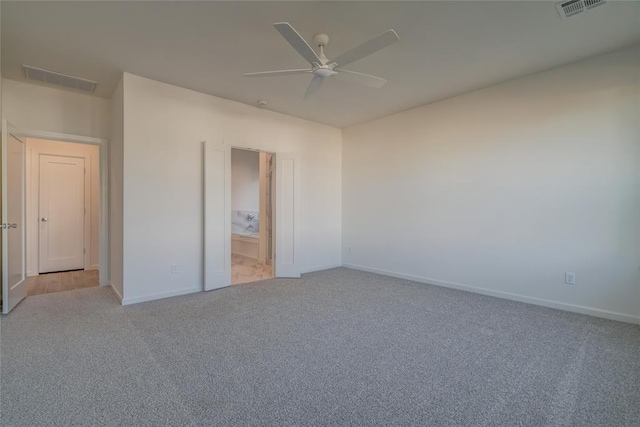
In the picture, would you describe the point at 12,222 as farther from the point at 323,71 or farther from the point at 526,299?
the point at 526,299

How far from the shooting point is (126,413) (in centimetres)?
165

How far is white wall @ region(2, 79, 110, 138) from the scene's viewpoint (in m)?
3.65

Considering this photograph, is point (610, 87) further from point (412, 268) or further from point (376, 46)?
point (412, 268)

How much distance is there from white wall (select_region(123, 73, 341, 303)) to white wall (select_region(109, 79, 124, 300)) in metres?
0.15

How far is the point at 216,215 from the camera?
4195mm

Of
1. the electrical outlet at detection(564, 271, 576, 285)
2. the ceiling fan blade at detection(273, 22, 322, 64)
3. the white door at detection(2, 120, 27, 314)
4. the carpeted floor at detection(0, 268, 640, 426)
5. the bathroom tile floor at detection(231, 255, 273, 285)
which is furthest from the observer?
the bathroom tile floor at detection(231, 255, 273, 285)

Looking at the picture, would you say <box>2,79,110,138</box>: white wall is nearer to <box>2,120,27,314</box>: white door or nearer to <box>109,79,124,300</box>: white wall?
<box>109,79,124,300</box>: white wall

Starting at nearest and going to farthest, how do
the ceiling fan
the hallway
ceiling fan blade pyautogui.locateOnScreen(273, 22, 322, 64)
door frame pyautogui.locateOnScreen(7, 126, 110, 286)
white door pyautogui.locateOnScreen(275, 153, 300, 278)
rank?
ceiling fan blade pyautogui.locateOnScreen(273, 22, 322, 64), the ceiling fan, the hallway, door frame pyautogui.locateOnScreen(7, 126, 110, 286), white door pyautogui.locateOnScreen(275, 153, 300, 278)

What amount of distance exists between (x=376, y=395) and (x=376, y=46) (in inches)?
97.5

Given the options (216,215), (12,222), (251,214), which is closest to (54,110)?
(12,222)

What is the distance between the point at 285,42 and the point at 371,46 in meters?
0.99

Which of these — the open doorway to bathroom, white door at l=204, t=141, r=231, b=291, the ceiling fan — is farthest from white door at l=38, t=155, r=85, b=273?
the ceiling fan

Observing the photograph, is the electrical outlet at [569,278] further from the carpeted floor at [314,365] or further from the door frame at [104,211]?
the door frame at [104,211]

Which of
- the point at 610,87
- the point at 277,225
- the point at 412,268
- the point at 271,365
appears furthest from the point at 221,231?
the point at 610,87
